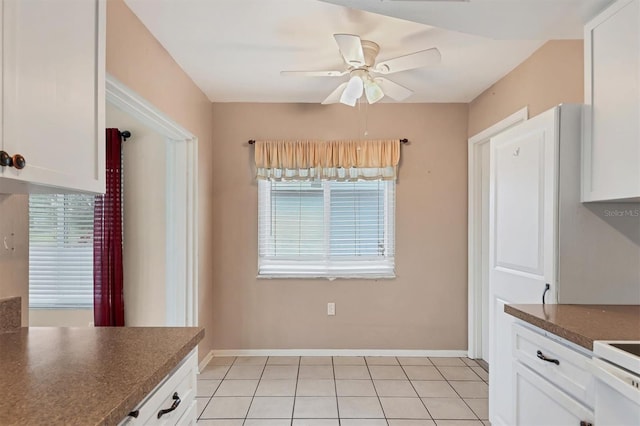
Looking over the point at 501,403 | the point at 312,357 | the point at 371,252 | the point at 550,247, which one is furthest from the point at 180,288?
the point at 550,247

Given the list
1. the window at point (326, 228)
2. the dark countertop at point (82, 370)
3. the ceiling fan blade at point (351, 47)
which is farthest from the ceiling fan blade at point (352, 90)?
the dark countertop at point (82, 370)

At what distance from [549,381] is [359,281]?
2.13 metres

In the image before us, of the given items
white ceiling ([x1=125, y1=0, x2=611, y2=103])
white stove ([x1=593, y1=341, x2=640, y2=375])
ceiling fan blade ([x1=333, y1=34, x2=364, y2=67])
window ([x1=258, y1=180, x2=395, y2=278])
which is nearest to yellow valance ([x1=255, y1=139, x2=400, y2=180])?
window ([x1=258, y1=180, x2=395, y2=278])

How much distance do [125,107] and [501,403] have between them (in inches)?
104

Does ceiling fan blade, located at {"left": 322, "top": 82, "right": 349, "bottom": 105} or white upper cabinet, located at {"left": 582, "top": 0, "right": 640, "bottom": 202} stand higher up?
ceiling fan blade, located at {"left": 322, "top": 82, "right": 349, "bottom": 105}

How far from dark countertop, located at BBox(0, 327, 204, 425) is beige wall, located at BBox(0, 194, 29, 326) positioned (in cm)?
15

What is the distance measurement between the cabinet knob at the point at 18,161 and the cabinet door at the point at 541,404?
1.86 metres

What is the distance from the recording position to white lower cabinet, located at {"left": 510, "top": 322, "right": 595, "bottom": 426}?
4.04ft

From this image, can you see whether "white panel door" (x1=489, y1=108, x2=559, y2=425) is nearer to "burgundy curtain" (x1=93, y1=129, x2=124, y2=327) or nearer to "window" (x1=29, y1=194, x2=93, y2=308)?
"burgundy curtain" (x1=93, y1=129, x2=124, y2=327)

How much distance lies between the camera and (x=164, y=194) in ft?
10.4

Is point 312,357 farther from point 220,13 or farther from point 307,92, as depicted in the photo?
point 220,13

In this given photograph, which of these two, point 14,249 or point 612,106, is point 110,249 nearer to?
point 14,249

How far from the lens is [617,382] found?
1038 mm

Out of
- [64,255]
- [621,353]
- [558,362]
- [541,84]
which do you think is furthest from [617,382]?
[64,255]
